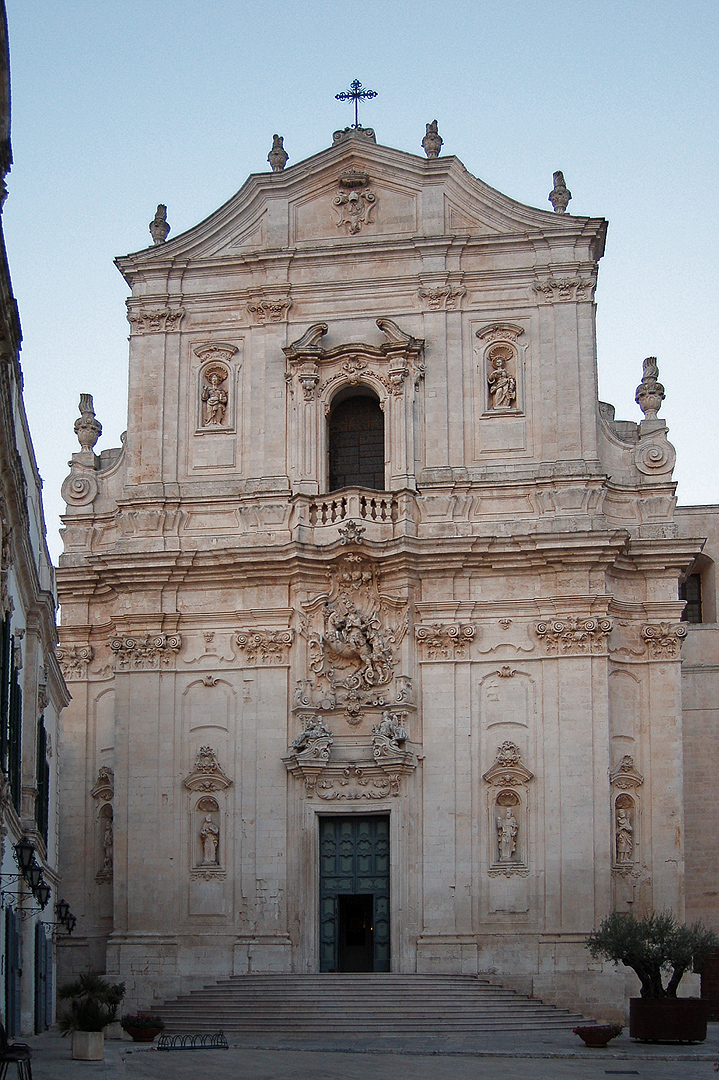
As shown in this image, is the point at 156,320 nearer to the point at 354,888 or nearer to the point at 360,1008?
the point at 354,888

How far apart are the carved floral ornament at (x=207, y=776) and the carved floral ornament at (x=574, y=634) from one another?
687 cm

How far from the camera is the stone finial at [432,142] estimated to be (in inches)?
1407

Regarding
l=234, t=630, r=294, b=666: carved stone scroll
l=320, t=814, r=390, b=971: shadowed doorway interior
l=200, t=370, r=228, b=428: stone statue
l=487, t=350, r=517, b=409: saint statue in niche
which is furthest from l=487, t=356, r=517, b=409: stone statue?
l=320, t=814, r=390, b=971: shadowed doorway interior

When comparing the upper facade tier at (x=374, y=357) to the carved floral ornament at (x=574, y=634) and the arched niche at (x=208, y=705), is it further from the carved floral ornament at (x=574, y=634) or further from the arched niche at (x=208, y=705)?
the arched niche at (x=208, y=705)

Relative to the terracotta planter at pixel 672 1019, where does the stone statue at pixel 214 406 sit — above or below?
above

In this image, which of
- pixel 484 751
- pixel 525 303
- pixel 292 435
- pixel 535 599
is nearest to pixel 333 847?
Result: pixel 484 751

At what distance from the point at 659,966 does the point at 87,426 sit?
17184mm

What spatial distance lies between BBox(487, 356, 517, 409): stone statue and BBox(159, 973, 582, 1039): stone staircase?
11386 millimetres

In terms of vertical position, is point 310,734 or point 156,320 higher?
point 156,320

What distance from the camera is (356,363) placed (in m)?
34.4

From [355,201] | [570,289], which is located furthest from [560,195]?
[355,201]

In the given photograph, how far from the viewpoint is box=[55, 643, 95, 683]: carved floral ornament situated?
35.0 meters

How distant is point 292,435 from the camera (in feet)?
112

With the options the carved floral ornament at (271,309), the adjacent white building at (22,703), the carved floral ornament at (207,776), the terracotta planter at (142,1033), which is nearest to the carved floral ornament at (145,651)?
the carved floral ornament at (207,776)
